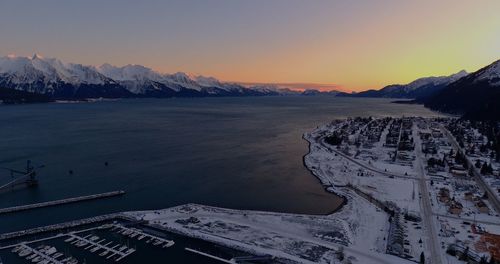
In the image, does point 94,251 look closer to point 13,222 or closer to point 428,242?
point 13,222

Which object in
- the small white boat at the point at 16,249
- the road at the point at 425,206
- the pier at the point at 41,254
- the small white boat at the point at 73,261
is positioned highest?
the road at the point at 425,206

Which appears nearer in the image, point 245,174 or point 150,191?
point 150,191

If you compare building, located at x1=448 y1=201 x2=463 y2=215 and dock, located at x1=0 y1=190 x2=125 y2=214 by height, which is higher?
building, located at x1=448 y1=201 x2=463 y2=215

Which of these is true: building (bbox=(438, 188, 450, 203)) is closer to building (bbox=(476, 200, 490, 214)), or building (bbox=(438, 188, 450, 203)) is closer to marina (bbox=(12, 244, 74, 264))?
building (bbox=(476, 200, 490, 214))

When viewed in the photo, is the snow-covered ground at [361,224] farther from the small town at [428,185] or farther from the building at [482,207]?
the building at [482,207]

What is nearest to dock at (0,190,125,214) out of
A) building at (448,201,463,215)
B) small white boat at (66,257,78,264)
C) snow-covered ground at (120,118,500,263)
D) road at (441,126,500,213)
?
snow-covered ground at (120,118,500,263)

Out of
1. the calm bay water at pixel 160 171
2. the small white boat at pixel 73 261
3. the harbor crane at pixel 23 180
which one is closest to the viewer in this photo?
the small white boat at pixel 73 261

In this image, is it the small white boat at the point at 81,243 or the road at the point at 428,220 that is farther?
the small white boat at the point at 81,243

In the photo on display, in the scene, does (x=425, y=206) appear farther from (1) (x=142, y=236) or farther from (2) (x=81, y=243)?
(2) (x=81, y=243)

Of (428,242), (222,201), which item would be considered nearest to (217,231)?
(222,201)

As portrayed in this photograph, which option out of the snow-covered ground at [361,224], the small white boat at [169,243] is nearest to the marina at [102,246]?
the small white boat at [169,243]

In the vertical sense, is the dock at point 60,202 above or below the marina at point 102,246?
above
